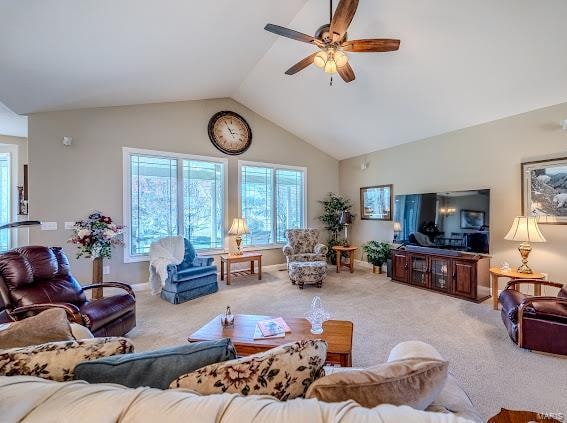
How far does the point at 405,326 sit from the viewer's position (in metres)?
2.95

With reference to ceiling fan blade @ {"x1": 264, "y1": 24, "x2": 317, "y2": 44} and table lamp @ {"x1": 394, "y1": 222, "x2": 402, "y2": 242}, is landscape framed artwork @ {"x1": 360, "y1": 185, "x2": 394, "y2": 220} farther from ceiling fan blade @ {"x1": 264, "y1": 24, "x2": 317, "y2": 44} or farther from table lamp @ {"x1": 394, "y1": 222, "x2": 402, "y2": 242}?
ceiling fan blade @ {"x1": 264, "y1": 24, "x2": 317, "y2": 44}

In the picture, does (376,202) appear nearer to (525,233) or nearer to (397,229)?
(397,229)

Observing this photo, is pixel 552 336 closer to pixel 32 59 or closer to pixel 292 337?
pixel 292 337

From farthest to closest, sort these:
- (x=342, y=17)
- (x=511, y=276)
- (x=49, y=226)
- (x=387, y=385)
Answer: (x=49, y=226)
(x=511, y=276)
(x=342, y=17)
(x=387, y=385)

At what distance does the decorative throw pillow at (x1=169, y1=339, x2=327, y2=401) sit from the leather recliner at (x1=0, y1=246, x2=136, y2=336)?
78.0 inches

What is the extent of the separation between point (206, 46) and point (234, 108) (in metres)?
2.08

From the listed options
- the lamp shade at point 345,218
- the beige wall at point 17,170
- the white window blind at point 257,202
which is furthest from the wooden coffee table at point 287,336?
the beige wall at point 17,170

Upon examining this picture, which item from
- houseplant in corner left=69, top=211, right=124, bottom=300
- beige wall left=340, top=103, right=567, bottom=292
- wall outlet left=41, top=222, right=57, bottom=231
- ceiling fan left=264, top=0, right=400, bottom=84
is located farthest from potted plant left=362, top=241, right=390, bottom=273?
wall outlet left=41, top=222, right=57, bottom=231

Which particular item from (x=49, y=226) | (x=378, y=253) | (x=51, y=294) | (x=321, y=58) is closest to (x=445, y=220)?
(x=378, y=253)

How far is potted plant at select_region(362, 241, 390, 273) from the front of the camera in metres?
5.20

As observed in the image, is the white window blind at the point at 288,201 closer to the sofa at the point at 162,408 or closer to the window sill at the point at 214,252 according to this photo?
the window sill at the point at 214,252

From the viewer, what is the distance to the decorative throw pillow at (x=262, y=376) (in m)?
0.81

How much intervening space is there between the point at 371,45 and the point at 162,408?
3108 mm

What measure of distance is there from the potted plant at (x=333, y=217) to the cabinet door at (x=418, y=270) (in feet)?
5.97
